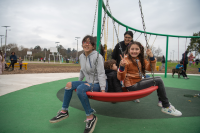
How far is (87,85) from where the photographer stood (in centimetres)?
179

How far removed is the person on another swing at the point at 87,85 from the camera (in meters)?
1.72

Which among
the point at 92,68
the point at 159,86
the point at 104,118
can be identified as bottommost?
the point at 104,118

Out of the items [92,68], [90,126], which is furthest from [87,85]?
[90,126]

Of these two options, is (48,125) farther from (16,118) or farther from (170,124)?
(170,124)

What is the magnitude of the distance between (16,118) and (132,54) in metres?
2.09

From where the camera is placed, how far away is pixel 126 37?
3100mm

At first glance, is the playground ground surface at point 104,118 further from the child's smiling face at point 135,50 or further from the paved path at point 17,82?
the paved path at point 17,82

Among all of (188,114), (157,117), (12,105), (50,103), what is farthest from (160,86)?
(12,105)

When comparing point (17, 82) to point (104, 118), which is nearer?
point (104, 118)

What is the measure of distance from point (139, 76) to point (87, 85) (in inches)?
34.4

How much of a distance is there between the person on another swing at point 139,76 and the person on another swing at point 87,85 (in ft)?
1.00

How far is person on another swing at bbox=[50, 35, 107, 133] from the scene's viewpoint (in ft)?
5.65

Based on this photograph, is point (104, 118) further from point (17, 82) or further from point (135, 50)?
point (17, 82)

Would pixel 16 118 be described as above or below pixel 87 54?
below
